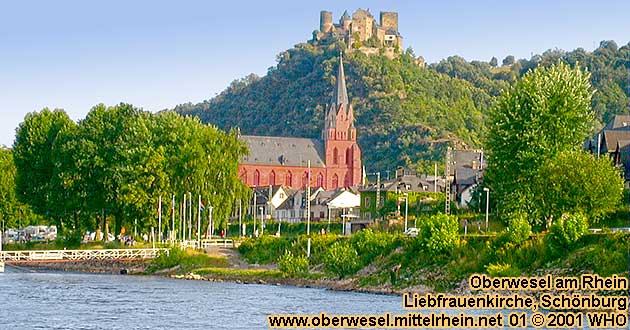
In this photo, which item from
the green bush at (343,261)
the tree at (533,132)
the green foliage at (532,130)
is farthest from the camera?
the green foliage at (532,130)

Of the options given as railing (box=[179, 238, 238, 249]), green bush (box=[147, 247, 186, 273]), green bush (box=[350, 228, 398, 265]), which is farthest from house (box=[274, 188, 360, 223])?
green bush (box=[350, 228, 398, 265])

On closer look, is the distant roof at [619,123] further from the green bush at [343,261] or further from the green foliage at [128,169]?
the green bush at [343,261]

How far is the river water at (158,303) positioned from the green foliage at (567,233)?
409 inches

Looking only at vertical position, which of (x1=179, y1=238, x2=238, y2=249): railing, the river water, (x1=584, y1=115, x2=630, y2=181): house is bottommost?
the river water

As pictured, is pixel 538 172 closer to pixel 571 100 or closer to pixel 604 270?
pixel 571 100

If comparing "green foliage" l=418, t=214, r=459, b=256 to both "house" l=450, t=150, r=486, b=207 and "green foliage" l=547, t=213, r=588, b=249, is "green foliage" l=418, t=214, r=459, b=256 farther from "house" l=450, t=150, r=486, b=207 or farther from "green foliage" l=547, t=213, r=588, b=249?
"house" l=450, t=150, r=486, b=207

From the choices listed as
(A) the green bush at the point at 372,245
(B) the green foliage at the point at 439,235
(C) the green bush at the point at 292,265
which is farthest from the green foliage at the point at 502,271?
(C) the green bush at the point at 292,265

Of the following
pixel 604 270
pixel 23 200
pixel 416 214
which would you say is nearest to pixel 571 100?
pixel 604 270

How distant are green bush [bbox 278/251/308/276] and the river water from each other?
4633mm

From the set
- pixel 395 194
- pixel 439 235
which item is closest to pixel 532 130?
pixel 439 235

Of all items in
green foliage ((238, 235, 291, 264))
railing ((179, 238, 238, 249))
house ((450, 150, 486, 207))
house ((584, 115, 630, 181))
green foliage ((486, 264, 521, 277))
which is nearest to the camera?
green foliage ((486, 264, 521, 277))

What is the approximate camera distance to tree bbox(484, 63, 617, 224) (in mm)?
95125

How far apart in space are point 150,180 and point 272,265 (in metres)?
20.2

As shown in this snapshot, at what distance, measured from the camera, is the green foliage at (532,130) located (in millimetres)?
95688
